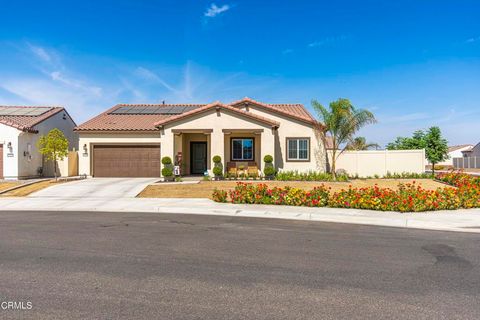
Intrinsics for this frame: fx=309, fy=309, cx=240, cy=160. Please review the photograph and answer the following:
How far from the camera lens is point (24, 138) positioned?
2105cm

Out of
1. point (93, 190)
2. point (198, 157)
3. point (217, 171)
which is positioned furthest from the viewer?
point (198, 157)

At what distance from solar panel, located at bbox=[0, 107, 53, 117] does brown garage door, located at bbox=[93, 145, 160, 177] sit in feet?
23.3

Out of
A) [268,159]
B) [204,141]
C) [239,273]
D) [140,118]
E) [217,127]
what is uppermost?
[140,118]

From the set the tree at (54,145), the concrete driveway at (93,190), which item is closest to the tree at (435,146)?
the concrete driveway at (93,190)

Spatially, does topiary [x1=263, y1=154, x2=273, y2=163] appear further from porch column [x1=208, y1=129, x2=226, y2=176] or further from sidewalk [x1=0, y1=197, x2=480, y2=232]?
sidewalk [x1=0, y1=197, x2=480, y2=232]

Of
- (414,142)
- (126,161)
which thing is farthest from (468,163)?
(126,161)

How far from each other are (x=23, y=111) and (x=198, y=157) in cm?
1546

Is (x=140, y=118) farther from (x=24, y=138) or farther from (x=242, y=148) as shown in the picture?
(x=242, y=148)

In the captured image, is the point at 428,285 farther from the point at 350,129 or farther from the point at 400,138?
the point at 400,138

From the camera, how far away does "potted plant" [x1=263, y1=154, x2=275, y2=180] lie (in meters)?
19.0

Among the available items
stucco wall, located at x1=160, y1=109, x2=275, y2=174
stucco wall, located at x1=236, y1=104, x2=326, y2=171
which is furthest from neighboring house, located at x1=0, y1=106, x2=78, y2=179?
stucco wall, located at x1=236, y1=104, x2=326, y2=171

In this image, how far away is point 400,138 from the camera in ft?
97.2

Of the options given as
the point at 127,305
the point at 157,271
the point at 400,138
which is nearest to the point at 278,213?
the point at 157,271

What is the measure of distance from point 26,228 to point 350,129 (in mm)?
18928
